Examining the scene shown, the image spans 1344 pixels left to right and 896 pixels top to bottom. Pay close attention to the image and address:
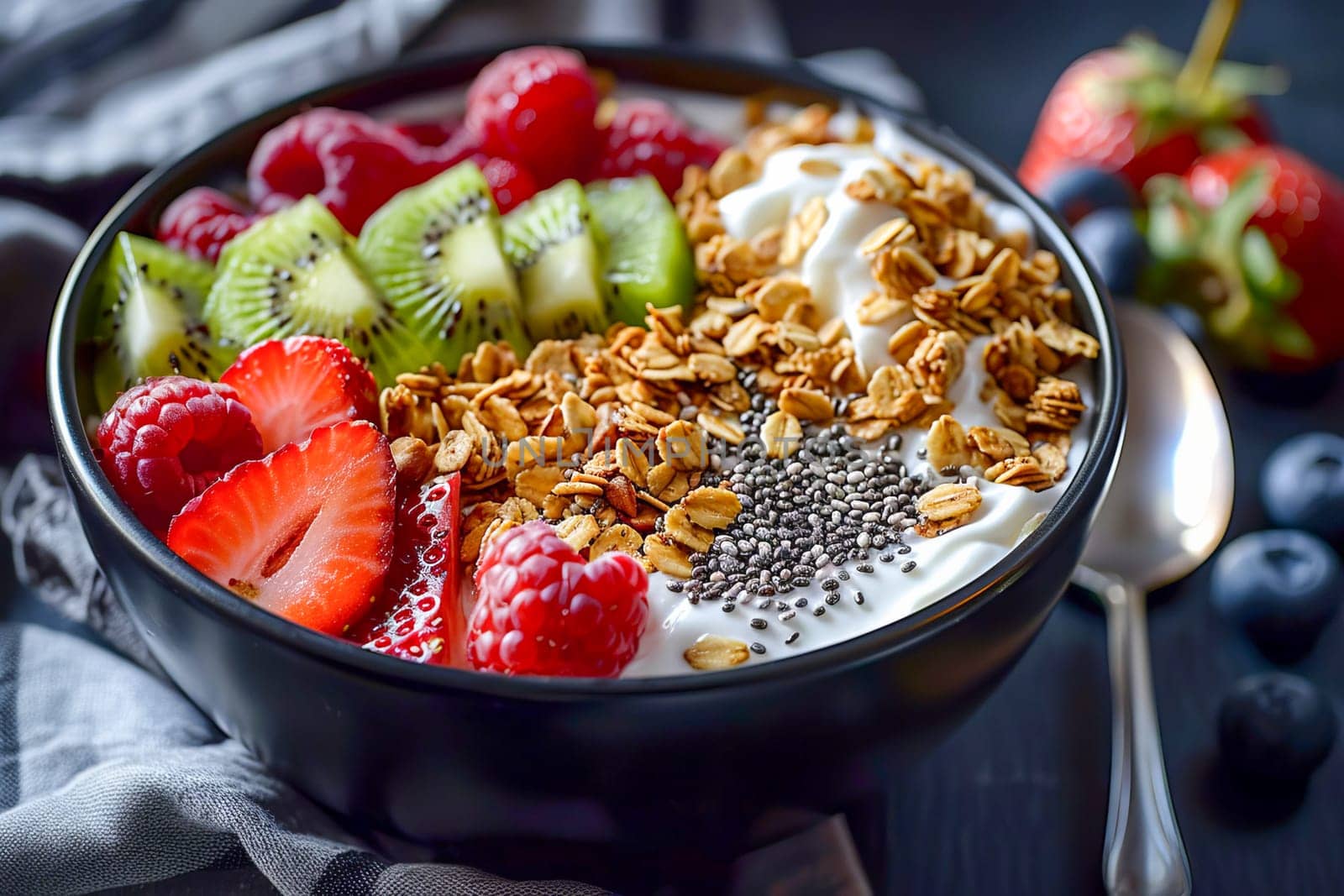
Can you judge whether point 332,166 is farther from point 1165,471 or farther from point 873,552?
point 1165,471

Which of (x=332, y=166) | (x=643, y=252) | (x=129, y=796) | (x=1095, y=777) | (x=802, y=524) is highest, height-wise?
(x=332, y=166)

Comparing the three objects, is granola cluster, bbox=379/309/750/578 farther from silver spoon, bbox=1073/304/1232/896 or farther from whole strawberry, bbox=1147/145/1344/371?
whole strawberry, bbox=1147/145/1344/371

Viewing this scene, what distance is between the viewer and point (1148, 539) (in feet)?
4.78

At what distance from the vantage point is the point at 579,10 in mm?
1996

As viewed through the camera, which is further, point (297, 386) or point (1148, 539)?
point (1148, 539)

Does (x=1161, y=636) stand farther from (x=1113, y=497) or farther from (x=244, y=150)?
(x=244, y=150)

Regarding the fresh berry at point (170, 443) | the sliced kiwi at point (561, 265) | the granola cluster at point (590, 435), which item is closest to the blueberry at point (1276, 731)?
the granola cluster at point (590, 435)

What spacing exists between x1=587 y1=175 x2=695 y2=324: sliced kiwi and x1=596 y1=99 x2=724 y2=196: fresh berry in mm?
52

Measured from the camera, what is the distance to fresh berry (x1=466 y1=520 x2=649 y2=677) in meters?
0.91

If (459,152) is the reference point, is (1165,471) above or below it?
below

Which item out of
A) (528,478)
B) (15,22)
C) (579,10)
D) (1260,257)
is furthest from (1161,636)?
(15,22)

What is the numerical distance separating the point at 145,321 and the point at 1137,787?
100cm

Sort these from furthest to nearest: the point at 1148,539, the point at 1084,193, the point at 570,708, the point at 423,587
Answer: the point at 1084,193 < the point at 1148,539 < the point at 423,587 < the point at 570,708

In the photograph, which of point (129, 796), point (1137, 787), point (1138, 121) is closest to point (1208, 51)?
point (1138, 121)
